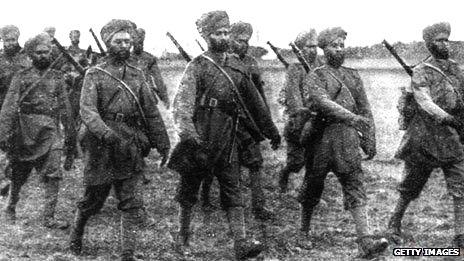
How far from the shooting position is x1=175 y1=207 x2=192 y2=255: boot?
6.88m

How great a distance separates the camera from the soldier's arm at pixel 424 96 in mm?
6477

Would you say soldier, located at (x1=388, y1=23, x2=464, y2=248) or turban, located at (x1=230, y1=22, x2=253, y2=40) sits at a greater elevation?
turban, located at (x1=230, y1=22, x2=253, y2=40)

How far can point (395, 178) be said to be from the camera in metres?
10.6

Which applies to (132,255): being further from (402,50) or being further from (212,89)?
(402,50)

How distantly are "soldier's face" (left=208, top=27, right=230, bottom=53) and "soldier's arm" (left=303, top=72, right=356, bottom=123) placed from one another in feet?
3.10

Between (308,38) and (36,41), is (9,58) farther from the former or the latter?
(308,38)

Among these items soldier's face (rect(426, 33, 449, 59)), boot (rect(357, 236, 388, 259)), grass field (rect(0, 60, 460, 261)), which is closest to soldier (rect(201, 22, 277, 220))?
grass field (rect(0, 60, 460, 261))

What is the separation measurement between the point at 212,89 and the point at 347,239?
2341 mm

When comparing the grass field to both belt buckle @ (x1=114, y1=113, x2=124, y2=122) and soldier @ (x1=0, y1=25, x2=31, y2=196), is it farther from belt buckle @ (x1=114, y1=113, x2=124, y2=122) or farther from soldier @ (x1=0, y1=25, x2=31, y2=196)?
soldier @ (x1=0, y1=25, x2=31, y2=196)

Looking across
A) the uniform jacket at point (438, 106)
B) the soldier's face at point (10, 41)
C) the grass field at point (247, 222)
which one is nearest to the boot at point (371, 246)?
the grass field at point (247, 222)

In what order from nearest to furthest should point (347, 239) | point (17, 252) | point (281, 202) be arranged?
point (17, 252) < point (347, 239) < point (281, 202)

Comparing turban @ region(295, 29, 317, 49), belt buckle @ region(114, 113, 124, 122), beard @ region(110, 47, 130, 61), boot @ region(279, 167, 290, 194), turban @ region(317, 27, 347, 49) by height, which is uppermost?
beard @ region(110, 47, 130, 61)

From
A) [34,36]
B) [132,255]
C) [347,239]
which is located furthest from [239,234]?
[34,36]

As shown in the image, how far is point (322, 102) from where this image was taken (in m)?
6.60
